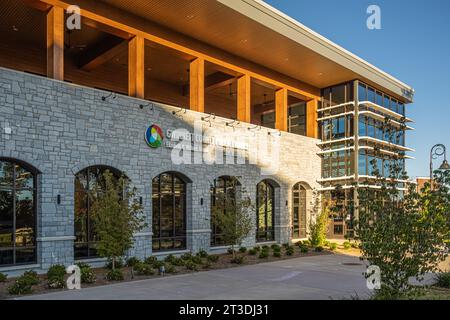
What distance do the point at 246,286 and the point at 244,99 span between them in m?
13.5

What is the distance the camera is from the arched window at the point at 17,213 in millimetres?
14047

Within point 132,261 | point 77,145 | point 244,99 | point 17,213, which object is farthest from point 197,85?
point 17,213

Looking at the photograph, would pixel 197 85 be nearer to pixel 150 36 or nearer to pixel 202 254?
pixel 150 36

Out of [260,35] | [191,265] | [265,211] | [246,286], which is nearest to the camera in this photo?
[246,286]

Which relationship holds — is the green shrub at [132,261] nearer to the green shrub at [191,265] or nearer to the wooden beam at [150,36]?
the green shrub at [191,265]

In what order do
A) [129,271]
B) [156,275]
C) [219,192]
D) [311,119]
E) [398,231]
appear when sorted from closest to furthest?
[398,231], [156,275], [129,271], [219,192], [311,119]

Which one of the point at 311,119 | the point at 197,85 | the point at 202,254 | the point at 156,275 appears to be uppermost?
the point at 197,85

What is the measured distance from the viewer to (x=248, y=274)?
14.6 metres

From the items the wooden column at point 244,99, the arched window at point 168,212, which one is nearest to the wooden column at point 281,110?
the wooden column at point 244,99

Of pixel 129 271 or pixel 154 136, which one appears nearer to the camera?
pixel 129 271

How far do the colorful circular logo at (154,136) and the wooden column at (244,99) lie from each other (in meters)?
6.51

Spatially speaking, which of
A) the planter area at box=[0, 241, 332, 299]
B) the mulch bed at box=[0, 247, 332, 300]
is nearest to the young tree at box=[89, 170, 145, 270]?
the planter area at box=[0, 241, 332, 299]

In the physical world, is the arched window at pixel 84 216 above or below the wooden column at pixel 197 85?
below

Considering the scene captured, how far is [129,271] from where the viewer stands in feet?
48.7
